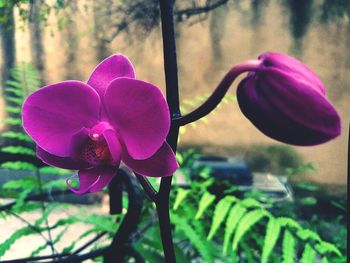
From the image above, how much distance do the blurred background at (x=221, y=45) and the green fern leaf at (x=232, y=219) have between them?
2106mm

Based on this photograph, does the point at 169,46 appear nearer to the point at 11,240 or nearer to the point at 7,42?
the point at 11,240

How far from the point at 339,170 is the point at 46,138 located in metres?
3.38

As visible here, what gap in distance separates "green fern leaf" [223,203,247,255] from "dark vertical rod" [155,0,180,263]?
56cm

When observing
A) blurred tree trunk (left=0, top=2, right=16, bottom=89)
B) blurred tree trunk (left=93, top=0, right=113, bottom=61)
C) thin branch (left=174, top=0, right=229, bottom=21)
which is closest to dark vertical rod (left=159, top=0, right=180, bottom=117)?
blurred tree trunk (left=0, top=2, right=16, bottom=89)

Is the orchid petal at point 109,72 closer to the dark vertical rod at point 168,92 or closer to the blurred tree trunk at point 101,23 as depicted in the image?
the dark vertical rod at point 168,92

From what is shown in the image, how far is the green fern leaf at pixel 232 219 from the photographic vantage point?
827 millimetres

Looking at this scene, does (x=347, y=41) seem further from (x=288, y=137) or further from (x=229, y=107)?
(x=288, y=137)

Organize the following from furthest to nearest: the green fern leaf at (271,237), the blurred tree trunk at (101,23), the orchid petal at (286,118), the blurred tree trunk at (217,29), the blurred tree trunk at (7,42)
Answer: the blurred tree trunk at (217,29) < the blurred tree trunk at (101,23) < the blurred tree trunk at (7,42) < the green fern leaf at (271,237) < the orchid petal at (286,118)

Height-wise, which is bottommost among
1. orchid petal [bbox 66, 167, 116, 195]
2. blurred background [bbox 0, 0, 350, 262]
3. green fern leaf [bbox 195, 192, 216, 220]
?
blurred background [bbox 0, 0, 350, 262]

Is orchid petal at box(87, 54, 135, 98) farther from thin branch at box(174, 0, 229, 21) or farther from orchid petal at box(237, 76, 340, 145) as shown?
thin branch at box(174, 0, 229, 21)

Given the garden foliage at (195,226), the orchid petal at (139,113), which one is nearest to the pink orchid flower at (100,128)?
the orchid petal at (139,113)

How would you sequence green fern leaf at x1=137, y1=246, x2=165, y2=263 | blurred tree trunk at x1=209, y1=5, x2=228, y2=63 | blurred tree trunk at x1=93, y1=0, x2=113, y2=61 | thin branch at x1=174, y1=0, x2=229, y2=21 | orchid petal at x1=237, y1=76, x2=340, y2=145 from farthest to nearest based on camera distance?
blurred tree trunk at x1=209, y1=5, x2=228, y2=63 → blurred tree trunk at x1=93, y1=0, x2=113, y2=61 → thin branch at x1=174, y1=0, x2=229, y2=21 → green fern leaf at x1=137, y1=246, x2=165, y2=263 → orchid petal at x1=237, y1=76, x2=340, y2=145

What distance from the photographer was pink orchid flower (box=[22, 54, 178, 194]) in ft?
0.77

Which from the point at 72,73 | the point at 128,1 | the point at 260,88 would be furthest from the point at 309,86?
the point at 72,73
